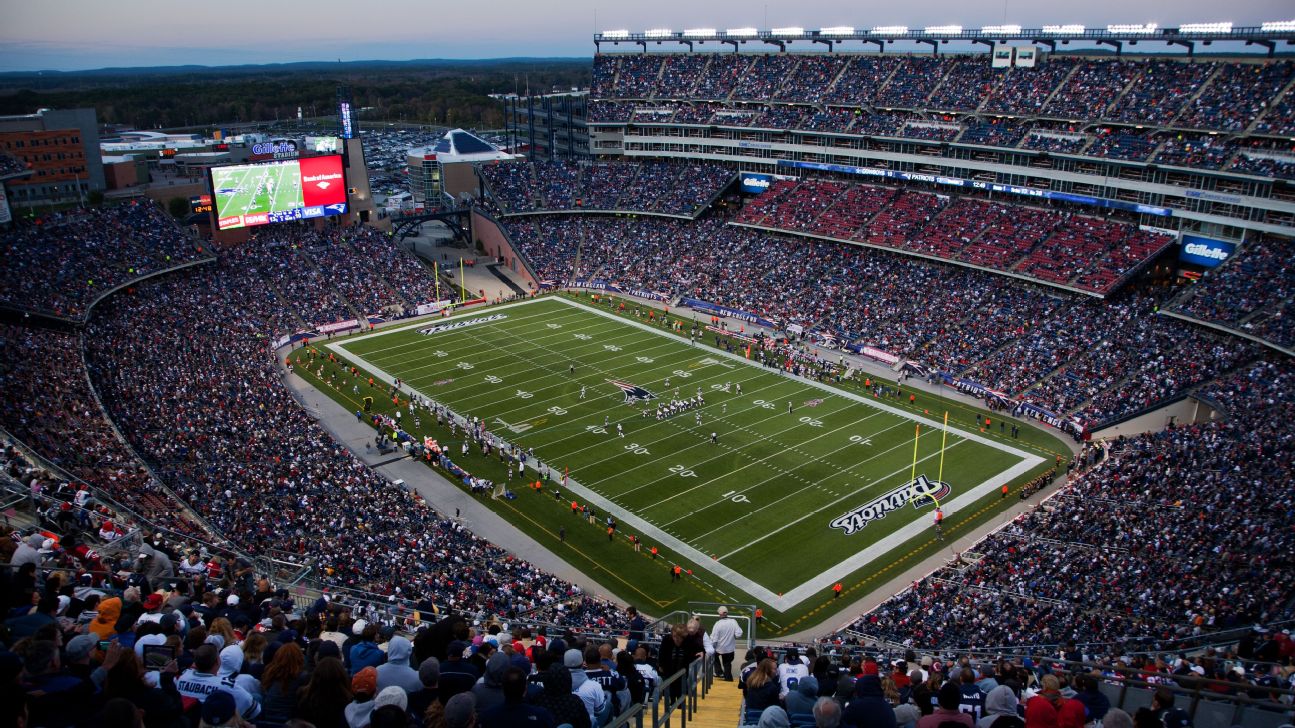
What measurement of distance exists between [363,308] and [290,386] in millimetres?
12464

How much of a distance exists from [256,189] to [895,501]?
1720 inches

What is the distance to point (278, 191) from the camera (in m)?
56.1

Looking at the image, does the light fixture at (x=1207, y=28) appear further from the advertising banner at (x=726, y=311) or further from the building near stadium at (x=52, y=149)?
the building near stadium at (x=52, y=149)

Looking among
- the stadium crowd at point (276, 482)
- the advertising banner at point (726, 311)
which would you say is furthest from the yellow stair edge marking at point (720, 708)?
the advertising banner at point (726, 311)

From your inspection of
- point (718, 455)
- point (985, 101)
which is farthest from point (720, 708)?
point (985, 101)

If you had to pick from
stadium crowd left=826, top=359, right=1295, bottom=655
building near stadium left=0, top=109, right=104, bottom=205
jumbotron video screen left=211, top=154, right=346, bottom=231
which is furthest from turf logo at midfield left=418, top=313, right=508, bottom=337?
building near stadium left=0, top=109, right=104, bottom=205

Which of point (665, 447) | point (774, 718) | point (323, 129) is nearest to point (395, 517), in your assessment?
point (665, 447)

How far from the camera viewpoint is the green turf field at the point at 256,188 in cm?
5341

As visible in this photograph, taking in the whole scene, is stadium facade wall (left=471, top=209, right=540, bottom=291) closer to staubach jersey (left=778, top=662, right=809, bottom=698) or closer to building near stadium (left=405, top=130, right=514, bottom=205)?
building near stadium (left=405, top=130, right=514, bottom=205)

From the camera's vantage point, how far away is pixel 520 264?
64375mm

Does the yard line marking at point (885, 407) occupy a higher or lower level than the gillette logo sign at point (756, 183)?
lower

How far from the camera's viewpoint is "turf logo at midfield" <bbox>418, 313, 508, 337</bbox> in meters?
52.9

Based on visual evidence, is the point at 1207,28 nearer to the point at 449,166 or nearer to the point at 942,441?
the point at 942,441

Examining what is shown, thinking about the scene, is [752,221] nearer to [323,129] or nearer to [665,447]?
[665,447]
